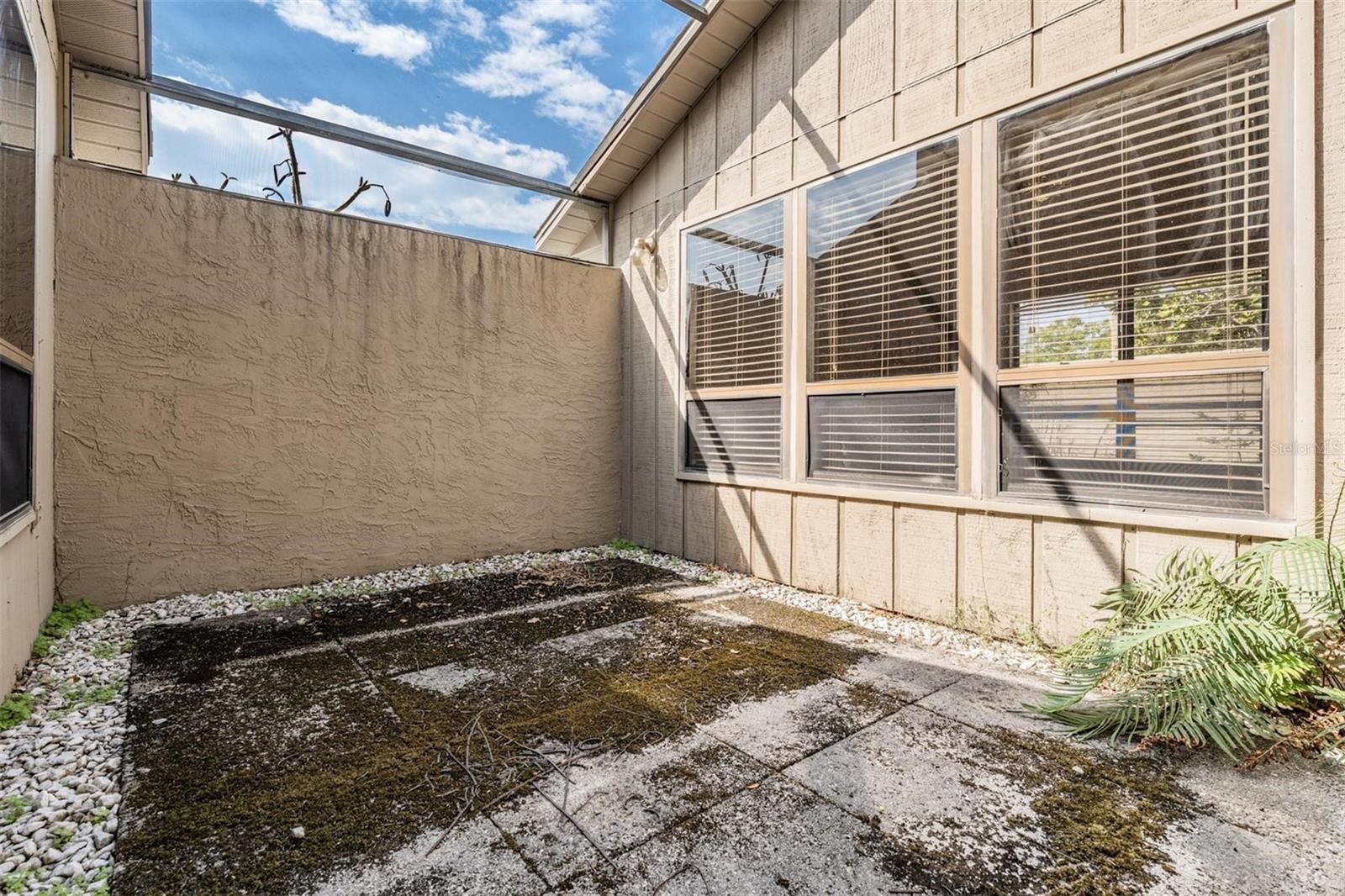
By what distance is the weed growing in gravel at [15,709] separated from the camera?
7.22 feet

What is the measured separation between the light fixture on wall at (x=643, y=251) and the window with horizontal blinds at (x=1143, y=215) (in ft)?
9.86

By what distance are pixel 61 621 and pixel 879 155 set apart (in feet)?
18.0

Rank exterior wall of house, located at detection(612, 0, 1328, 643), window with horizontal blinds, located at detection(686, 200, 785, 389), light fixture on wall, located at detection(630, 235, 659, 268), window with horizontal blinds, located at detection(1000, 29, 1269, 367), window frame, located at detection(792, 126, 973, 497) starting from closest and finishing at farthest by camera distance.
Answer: exterior wall of house, located at detection(612, 0, 1328, 643) → window with horizontal blinds, located at detection(1000, 29, 1269, 367) → window frame, located at detection(792, 126, 973, 497) → window with horizontal blinds, located at detection(686, 200, 785, 389) → light fixture on wall, located at detection(630, 235, 659, 268)

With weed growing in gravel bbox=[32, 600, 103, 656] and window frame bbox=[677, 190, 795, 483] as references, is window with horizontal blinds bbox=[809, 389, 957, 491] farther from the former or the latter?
weed growing in gravel bbox=[32, 600, 103, 656]

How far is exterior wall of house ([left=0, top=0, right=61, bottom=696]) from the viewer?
2455 millimetres

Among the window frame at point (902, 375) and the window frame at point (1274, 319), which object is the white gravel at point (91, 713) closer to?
the window frame at point (902, 375)

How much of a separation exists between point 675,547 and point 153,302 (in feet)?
13.3

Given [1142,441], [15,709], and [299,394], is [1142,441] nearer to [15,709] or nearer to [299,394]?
[15,709]

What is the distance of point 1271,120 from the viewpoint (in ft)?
8.09

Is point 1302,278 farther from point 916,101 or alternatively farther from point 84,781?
point 84,781

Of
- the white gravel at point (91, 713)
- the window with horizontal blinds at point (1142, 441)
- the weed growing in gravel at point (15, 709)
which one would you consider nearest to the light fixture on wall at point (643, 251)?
the white gravel at point (91, 713)

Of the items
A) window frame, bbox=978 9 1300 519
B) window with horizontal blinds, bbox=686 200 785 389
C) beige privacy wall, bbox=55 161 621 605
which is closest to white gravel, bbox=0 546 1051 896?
beige privacy wall, bbox=55 161 621 605

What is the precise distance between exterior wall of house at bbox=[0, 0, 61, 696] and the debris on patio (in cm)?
27

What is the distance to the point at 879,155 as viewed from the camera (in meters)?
3.75
